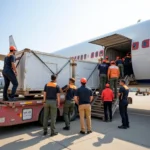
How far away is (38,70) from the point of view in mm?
8156

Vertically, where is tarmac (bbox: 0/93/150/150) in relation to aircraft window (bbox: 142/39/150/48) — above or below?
below

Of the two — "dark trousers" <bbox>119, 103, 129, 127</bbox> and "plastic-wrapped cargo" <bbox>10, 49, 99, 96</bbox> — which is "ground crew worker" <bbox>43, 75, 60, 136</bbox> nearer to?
"plastic-wrapped cargo" <bbox>10, 49, 99, 96</bbox>

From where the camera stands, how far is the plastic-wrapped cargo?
7.74 metres

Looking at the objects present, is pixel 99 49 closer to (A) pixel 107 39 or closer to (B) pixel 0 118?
(A) pixel 107 39

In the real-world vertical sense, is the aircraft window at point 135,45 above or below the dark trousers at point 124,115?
above

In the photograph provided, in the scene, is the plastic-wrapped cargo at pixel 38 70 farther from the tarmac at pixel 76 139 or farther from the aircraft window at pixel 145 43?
the aircraft window at pixel 145 43

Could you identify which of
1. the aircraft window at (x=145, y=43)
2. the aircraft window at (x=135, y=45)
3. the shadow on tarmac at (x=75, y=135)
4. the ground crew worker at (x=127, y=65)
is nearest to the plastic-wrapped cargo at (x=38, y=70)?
the shadow on tarmac at (x=75, y=135)

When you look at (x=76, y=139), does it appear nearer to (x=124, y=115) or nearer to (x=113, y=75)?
(x=124, y=115)

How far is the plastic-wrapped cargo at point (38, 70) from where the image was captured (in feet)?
25.4

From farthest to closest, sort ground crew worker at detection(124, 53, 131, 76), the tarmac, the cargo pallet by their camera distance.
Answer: ground crew worker at detection(124, 53, 131, 76), the cargo pallet, the tarmac

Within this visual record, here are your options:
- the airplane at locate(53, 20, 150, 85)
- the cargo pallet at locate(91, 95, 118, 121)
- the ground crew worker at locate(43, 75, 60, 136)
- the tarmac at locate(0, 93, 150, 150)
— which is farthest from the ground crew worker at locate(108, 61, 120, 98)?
the ground crew worker at locate(43, 75, 60, 136)

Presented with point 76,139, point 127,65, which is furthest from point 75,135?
point 127,65

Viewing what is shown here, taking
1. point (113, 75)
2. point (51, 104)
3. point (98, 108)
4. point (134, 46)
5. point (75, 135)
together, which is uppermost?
point (134, 46)

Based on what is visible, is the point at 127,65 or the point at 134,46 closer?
the point at 134,46
